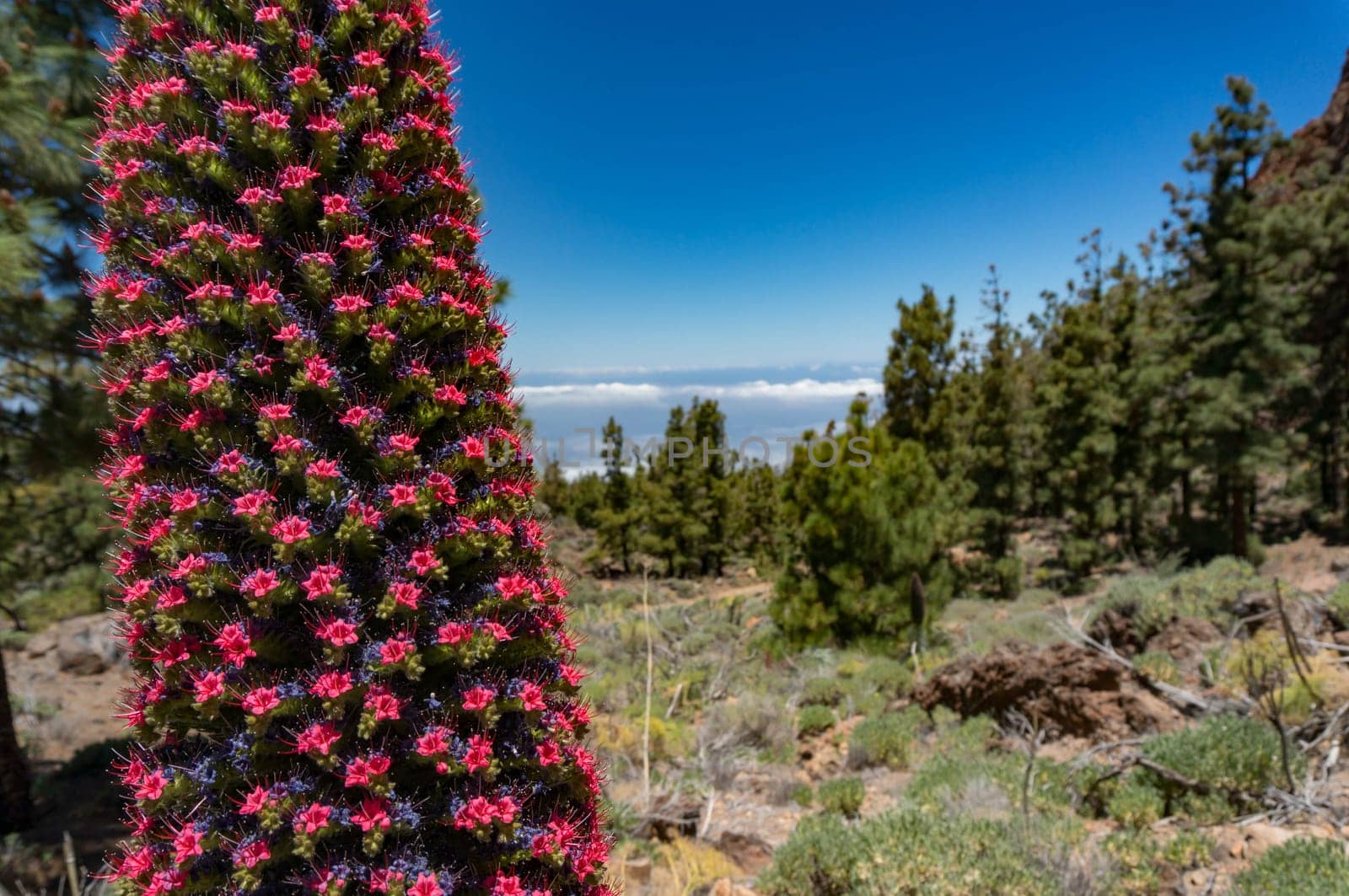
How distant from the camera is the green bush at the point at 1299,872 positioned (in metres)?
2.74

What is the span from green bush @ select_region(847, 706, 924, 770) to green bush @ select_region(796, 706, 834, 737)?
72cm

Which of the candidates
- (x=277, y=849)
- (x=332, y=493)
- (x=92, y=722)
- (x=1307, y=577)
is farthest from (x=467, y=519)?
(x=1307, y=577)

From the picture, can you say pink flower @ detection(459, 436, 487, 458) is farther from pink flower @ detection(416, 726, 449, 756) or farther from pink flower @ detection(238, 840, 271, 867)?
pink flower @ detection(238, 840, 271, 867)

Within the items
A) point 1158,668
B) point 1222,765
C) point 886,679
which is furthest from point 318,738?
point 886,679

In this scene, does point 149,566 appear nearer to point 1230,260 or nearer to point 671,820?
point 671,820

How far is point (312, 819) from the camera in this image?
153 cm

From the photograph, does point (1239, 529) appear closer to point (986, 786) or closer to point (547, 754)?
point (986, 786)

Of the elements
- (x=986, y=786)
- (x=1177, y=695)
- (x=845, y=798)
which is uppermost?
(x=1177, y=695)

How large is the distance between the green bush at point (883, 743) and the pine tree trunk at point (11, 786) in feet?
24.0

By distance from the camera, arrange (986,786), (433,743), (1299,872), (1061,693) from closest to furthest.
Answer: (433,743)
(1299,872)
(986,786)
(1061,693)

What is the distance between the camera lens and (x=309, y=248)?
5.84ft

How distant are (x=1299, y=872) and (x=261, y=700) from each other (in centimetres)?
392

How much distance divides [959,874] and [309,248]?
3.59 metres

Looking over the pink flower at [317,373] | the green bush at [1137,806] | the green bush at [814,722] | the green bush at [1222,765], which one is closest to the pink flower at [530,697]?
the pink flower at [317,373]
